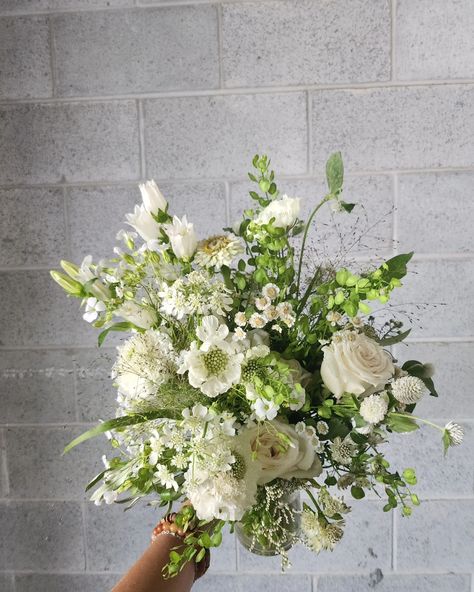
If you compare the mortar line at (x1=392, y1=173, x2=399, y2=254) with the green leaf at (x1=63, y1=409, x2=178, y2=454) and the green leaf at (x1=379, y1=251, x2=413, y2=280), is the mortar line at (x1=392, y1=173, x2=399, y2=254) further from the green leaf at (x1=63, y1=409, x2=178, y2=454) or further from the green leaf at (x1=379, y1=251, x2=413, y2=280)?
the green leaf at (x1=63, y1=409, x2=178, y2=454)

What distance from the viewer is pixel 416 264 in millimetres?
1641

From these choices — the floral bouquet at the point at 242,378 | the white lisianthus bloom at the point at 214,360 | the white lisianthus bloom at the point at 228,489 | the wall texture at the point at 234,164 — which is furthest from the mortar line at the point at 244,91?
the white lisianthus bloom at the point at 228,489

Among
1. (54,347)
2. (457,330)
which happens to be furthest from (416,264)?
(54,347)

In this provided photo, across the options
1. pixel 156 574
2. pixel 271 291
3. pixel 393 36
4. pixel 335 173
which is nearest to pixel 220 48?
pixel 393 36

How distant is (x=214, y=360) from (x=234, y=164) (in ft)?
2.65

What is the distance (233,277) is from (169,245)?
130mm

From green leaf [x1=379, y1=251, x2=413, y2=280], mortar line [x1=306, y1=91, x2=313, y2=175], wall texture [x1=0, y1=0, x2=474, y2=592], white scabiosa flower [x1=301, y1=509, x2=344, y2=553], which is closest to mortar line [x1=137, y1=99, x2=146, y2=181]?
wall texture [x1=0, y1=0, x2=474, y2=592]

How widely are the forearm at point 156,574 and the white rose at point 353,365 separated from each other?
389 mm

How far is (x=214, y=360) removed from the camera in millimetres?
953

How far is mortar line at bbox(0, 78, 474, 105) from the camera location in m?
1.58

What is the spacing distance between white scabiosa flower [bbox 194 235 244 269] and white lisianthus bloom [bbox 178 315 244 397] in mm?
86

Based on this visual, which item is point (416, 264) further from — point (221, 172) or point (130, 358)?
point (130, 358)

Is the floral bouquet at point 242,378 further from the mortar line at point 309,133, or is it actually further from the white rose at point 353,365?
the mortar line at point 309,133

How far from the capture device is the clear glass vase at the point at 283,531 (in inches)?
41.6
